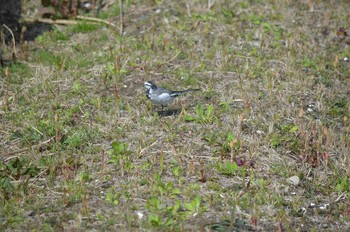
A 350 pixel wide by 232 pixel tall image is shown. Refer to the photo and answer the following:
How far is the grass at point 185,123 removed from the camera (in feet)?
20.8

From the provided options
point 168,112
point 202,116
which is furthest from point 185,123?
point 168,112

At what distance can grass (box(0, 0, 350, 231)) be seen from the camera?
20.8 ft

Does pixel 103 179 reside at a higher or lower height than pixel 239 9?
lower

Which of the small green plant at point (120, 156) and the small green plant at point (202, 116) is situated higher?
the small green plant at point (202, 116)

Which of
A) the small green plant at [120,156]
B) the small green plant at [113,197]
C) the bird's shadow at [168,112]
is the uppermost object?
the bird's shadow at [168,112]

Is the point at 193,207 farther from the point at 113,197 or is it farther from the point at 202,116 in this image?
the point at 202,116

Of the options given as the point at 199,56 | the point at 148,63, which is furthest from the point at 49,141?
the point at 199,56

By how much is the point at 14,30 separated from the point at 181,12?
2.77 metres

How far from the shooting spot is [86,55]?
9.76 m

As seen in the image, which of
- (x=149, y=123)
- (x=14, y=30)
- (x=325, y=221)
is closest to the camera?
(x=325, y=221)

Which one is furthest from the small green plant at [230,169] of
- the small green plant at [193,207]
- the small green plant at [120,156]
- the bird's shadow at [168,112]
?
the bird's shadow at [168,112]

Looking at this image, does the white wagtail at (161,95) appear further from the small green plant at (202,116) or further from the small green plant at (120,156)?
the small green plant at (120,156)

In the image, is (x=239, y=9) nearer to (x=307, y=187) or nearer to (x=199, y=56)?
(x=199, y=56)

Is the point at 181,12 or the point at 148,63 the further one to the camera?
the point at 181,12
